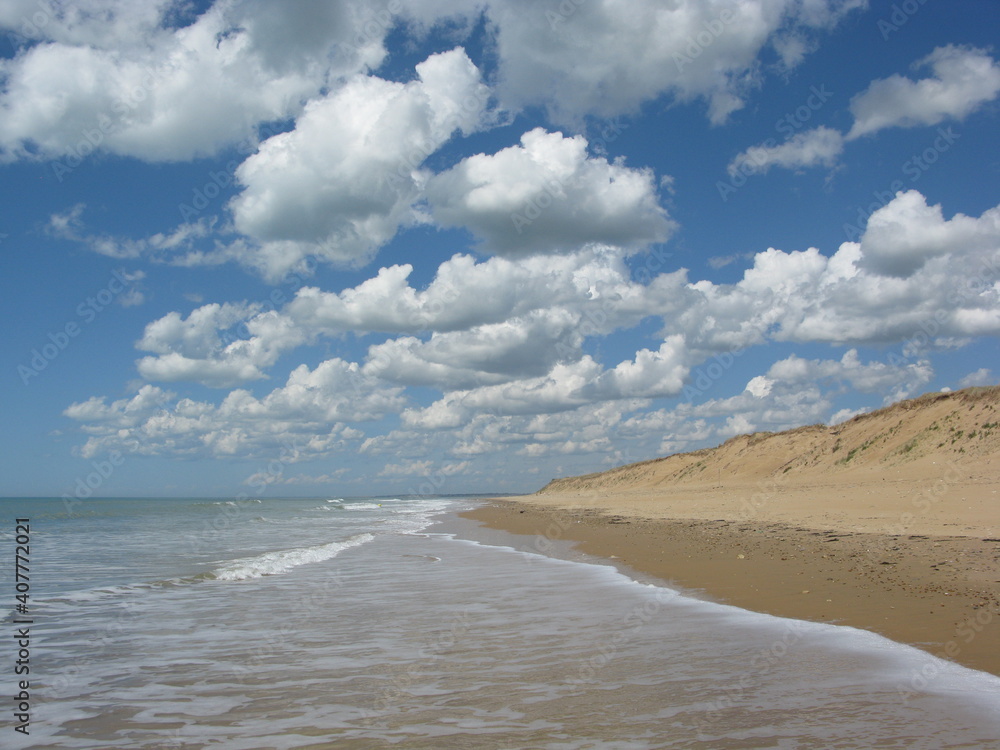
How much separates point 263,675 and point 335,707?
165 centimetres

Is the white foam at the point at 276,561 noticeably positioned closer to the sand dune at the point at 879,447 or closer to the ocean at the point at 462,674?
the ocean at the point at 462,674

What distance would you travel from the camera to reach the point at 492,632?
909 centimetres

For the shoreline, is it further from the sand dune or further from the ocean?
the sand dune

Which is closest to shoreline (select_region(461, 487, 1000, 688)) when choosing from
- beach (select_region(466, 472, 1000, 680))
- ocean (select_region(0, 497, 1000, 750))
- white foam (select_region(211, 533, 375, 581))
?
beach (select_region(466, 472, 1000, 680))

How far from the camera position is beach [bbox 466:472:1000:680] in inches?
348

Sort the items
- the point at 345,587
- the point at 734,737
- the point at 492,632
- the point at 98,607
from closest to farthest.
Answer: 1. the point at 734,737
2. the point at 492,632
3. the point at 98,607
4. the point at 345,587

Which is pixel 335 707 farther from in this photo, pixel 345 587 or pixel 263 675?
pixel 345 587

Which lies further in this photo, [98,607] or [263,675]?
[98,607]

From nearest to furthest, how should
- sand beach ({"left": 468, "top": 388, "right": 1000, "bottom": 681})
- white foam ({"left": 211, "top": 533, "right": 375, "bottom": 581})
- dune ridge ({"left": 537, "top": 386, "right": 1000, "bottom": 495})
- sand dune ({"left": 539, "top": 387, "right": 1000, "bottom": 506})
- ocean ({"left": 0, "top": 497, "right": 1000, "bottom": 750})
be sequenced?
ocean ({"left": 0, "top": 497, "right": 1000, "bottom": 750}) → sand beach ({"left": 468, "top": 388, "right": 1000, "bottom": 681}) → white foam ({"left": 211, "top": 533, "right": 375, "bottom": 581}) → sand dune ({"left": 539, "top": 387, "right": 1000, "bottom": 506}) → dune ridge ({"left": 537, "top": 386, "right": 1000, "bottom": 495})

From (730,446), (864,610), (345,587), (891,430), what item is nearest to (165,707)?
(345,587)

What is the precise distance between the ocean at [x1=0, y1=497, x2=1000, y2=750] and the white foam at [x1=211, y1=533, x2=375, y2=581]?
260 centimetres

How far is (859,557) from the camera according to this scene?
14.0m

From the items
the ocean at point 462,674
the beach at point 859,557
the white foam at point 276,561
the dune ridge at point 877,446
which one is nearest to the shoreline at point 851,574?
the beach at point 859,557

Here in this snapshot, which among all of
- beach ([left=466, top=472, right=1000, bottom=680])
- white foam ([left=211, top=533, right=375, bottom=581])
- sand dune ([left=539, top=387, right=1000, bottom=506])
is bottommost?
white foam ([left=211, top=533, right=375, bottom=581])
